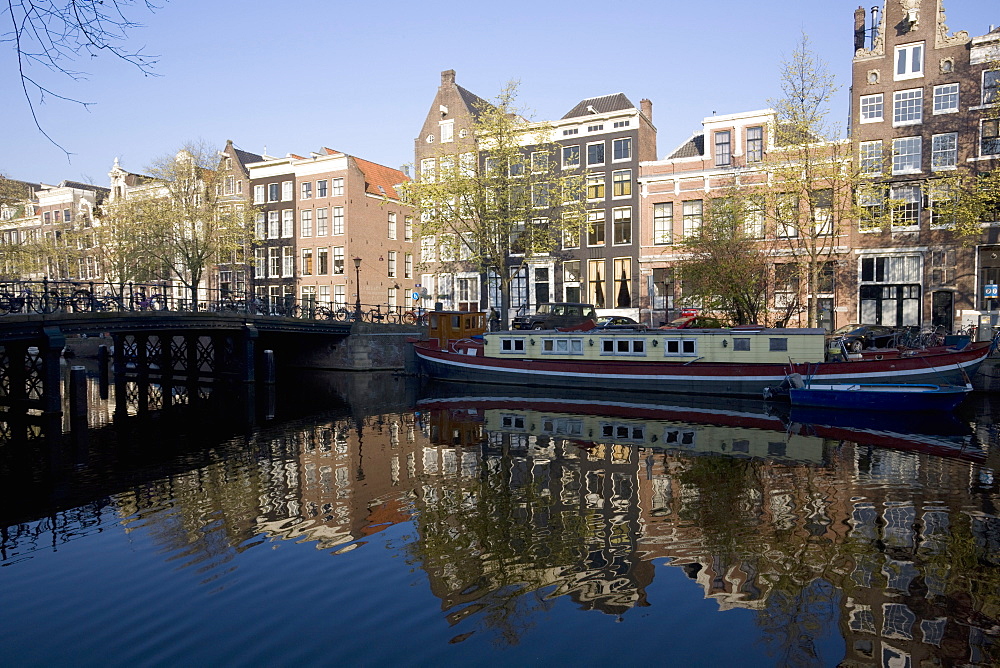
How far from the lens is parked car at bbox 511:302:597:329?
37.8m

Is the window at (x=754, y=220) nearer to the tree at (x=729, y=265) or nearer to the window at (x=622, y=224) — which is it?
the tree at (x=729, y=265)

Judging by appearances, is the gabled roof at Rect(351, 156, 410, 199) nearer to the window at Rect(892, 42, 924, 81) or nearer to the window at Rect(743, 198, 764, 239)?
the window at Rect(743, 198, 764, 239)

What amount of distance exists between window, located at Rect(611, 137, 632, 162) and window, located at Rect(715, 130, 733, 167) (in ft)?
18.8

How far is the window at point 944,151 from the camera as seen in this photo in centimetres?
3659

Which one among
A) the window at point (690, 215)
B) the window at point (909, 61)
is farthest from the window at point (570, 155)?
the window at point (909, 61)

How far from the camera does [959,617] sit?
26.2ft

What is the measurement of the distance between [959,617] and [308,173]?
5462cm

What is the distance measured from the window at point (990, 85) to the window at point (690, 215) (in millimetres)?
15561

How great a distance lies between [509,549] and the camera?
10297 mm

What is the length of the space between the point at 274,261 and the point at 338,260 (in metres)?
6.90

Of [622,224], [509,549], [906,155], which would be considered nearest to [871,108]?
[906,155]

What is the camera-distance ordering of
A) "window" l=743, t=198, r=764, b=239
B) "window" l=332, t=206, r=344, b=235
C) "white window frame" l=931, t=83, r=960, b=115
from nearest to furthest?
"window" l=743, t=198, r=764, b=239 < "white window frame" l=931, t=83, r=960, b=115 < "window" l=332, t=206, r=344, b=235

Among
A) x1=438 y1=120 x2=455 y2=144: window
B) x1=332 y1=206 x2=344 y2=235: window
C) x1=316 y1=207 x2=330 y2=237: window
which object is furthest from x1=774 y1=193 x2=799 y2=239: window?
x1=316 y1=207 x2=330 y2=237: window

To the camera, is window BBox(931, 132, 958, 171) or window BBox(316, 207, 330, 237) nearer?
window BBox(931, 132, 958, 171)
